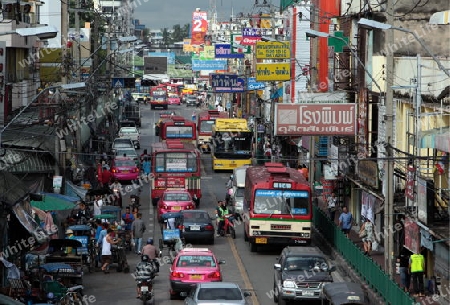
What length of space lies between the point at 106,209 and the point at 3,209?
44.4ft

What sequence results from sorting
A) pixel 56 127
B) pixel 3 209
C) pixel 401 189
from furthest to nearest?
pixel 56 127 → pixel 401 189 → pixel 3 209

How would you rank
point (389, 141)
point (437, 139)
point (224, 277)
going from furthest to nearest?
point (224, 277) < point (389, 141) < point (437, 139)

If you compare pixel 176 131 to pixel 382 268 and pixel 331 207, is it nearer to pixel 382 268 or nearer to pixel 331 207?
pixel 331 207

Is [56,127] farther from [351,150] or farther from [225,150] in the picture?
→ [225,150]

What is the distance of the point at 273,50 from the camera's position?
55.0 m

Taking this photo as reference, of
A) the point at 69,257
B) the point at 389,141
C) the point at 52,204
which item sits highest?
the point at 389,141

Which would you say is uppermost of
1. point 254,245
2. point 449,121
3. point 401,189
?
point 449,121

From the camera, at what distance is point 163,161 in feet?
162

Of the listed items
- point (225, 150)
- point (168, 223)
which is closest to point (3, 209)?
point (168, 223)

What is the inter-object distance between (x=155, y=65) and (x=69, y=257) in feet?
459

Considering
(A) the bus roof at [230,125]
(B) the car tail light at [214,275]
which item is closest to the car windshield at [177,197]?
(B) the car tail light at [214,275]

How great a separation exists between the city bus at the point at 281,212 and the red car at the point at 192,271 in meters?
8.34

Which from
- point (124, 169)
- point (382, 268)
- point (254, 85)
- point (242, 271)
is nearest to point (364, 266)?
point (382, 268)

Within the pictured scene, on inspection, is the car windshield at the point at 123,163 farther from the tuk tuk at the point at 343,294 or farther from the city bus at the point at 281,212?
the tuk tuk at the point at 343,294
